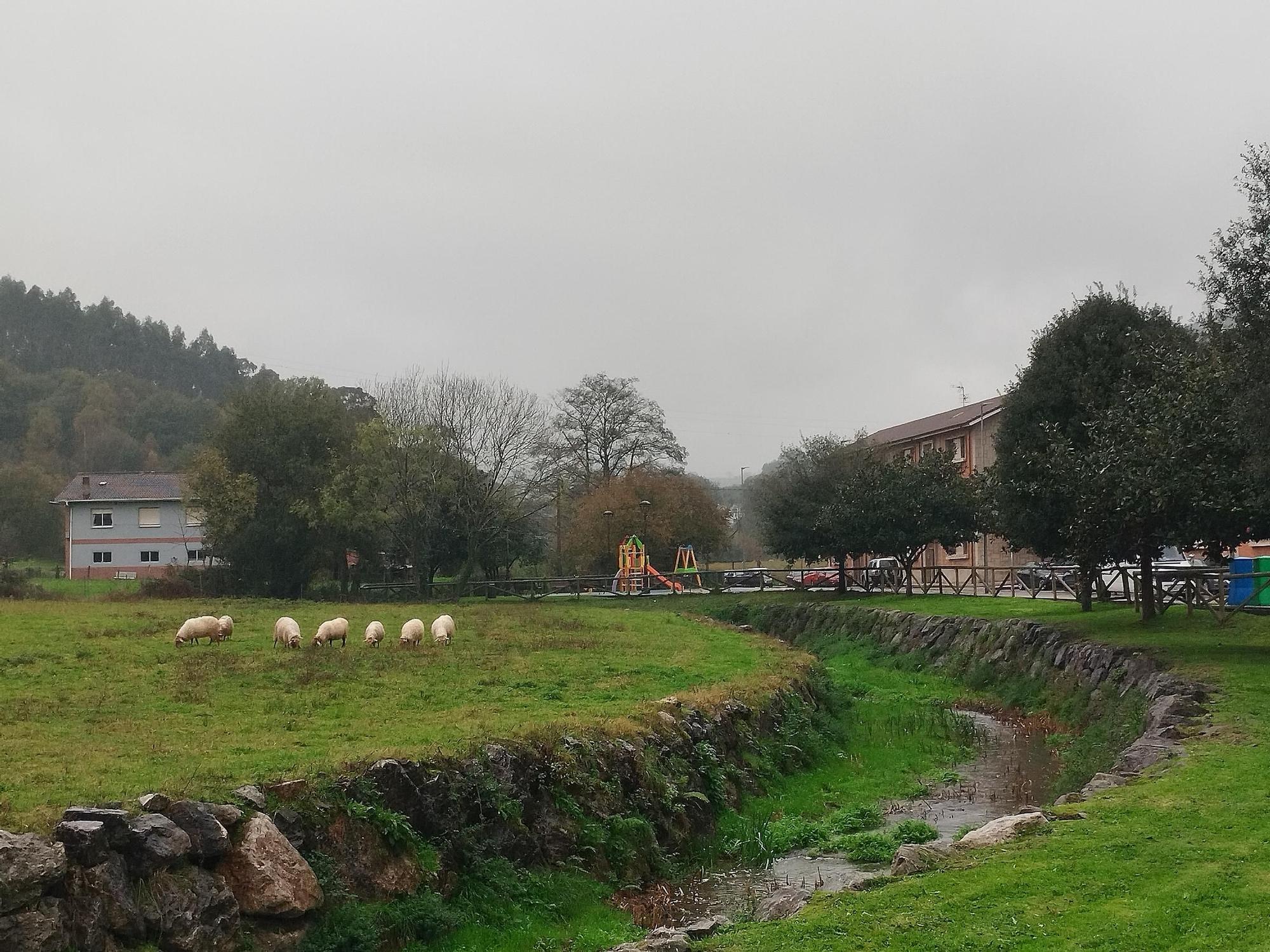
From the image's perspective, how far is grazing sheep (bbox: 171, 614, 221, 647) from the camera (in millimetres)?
25219

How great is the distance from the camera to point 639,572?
7088 centimetres

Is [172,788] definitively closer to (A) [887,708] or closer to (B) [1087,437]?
(A) [887,708]

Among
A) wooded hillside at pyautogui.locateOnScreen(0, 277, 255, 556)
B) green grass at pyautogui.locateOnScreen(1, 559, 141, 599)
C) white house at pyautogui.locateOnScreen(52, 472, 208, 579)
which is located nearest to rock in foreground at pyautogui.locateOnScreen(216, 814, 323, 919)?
green grass at pyautogui.locateOnScreen(1, 559, 141, 599)

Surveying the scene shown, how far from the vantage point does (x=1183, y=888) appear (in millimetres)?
8625

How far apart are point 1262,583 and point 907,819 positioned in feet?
63.7

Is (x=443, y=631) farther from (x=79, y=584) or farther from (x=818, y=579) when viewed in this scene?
(x=79, y=584)

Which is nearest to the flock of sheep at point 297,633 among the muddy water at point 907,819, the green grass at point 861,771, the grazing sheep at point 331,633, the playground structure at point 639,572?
the grazing sheep at point 331,633

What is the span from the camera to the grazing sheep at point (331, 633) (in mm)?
25344

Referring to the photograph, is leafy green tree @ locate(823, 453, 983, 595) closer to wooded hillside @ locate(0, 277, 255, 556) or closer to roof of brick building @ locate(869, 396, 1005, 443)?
roof of brick building @ locate(869, 396, 1005, 443)

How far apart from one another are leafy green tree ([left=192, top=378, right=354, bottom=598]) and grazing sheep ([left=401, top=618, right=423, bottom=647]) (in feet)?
117

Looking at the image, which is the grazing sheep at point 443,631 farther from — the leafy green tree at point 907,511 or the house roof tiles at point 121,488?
the house roof tiles at point 121,488

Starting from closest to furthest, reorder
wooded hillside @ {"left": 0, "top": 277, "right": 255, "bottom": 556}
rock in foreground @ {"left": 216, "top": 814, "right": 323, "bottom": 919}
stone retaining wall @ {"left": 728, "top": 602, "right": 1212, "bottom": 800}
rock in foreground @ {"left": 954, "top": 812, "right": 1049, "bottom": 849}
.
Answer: rock in foreground @ {"left": 216, "top": 814, "right": 323, "bottom": 919}
rock in foreground @ {"left": 954, "top": 812, "right": 1049, "bottom": 849}
stone retaining wall @ {"left": 728, "top": 602, "right": 1212, "bottom": 800}
wooded hillside @ {"left": 0, "top": 277, "right": 255, "bottom": 556}

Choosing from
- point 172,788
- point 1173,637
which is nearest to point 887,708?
point 1173,637

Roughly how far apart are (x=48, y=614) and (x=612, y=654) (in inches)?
671
